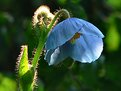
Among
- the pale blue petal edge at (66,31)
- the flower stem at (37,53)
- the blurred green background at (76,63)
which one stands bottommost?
the flower stem at (37,53)

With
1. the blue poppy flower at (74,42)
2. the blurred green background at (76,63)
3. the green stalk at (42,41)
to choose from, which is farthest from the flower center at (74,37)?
the blurred green background at (76,63)

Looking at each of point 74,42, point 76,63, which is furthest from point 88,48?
point 76,63

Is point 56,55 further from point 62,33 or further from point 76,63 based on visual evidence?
point 76,63

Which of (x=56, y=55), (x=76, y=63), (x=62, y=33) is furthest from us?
(x=76, y=63)

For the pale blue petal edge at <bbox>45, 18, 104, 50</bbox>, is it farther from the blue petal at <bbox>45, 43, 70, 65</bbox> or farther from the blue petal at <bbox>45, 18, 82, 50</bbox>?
the blue petal at <bbox>45, 43, 70, 65</bbox>

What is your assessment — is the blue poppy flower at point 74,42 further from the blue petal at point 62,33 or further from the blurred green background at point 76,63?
the blurred green background at point 76,63

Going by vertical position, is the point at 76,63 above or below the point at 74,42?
above

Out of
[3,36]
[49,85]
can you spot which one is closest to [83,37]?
[49,85]
